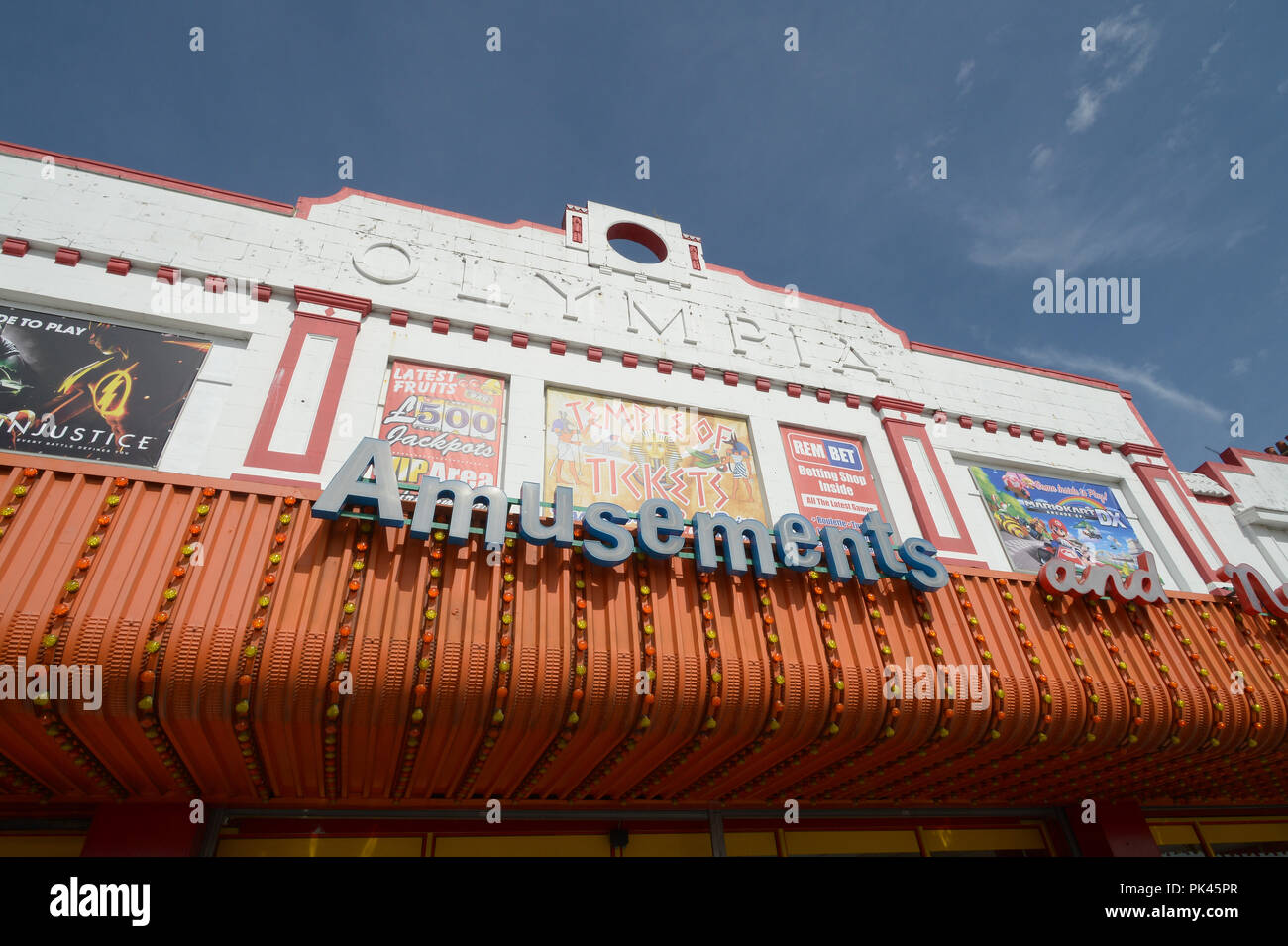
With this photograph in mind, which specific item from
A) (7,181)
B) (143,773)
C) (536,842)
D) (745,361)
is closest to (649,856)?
(536,842)

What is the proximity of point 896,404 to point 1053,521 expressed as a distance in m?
3.54

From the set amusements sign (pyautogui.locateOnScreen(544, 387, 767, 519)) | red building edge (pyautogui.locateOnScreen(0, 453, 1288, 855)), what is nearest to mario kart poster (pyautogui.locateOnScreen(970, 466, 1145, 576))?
red building edge (pyautogui.locateOnScreen(0, 453, 1288, 855))

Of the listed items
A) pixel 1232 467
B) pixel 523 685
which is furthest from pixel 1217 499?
pixel 523 685

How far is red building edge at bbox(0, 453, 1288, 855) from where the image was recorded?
5605 mm

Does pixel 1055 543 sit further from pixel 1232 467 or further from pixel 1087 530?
pixel 1232 467

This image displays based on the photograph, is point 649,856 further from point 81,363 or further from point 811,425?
point 81,363

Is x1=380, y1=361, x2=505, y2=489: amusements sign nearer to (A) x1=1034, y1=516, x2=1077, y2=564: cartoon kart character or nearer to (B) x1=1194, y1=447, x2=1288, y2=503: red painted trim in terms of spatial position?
(A) x1=1034, y1=516, x2=1077, y2=564: cartoon kart character

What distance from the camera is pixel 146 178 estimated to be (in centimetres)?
1051

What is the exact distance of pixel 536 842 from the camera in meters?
8.37

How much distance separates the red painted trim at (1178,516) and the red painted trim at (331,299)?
50.0 ft

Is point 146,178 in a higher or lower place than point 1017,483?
higher

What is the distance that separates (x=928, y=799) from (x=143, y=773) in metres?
9.68

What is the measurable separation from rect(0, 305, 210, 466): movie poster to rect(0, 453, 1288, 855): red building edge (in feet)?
6.04

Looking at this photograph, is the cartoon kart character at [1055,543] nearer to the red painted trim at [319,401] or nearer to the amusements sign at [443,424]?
the amusements sign at [443,424]
